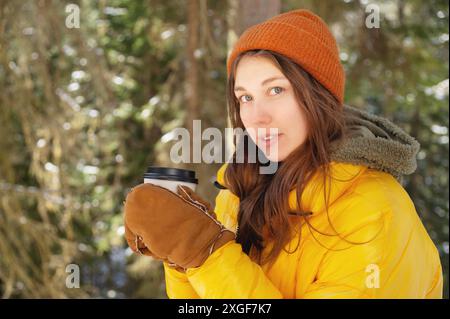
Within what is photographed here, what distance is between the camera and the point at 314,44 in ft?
5.71

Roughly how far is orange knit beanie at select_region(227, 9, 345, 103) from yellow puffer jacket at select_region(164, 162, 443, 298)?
1.01 ft

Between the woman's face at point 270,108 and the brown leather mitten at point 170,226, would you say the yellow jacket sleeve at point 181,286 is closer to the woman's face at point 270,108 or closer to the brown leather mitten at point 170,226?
the brown leather mitten at point 170,226

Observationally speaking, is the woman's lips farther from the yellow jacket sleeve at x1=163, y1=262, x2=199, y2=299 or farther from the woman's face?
the yellow jacket sleeve at x1=163, y1=262, x2=199, y2=299

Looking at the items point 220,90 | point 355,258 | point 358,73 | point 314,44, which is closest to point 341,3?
point 358,73

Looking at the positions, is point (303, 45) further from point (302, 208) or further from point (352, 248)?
point (352, 248)

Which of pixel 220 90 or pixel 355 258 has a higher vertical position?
pixel 355 258

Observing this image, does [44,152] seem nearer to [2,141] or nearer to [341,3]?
[2,141]

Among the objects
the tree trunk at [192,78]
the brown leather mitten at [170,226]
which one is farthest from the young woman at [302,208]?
the tree trunk at [192,78]

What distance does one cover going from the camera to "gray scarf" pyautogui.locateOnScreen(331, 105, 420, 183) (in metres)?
1.68

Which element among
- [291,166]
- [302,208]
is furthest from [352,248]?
[291,166]

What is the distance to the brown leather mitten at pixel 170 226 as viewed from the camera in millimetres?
1514

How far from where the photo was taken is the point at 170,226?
1.52 metres

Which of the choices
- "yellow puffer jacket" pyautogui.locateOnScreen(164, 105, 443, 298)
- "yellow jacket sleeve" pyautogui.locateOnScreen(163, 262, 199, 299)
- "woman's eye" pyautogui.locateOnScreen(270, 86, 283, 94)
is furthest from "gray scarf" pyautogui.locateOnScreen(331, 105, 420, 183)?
"yellow jacket sleeve" pyautogui.locateOnScreen(163, 262, 199, 299)
